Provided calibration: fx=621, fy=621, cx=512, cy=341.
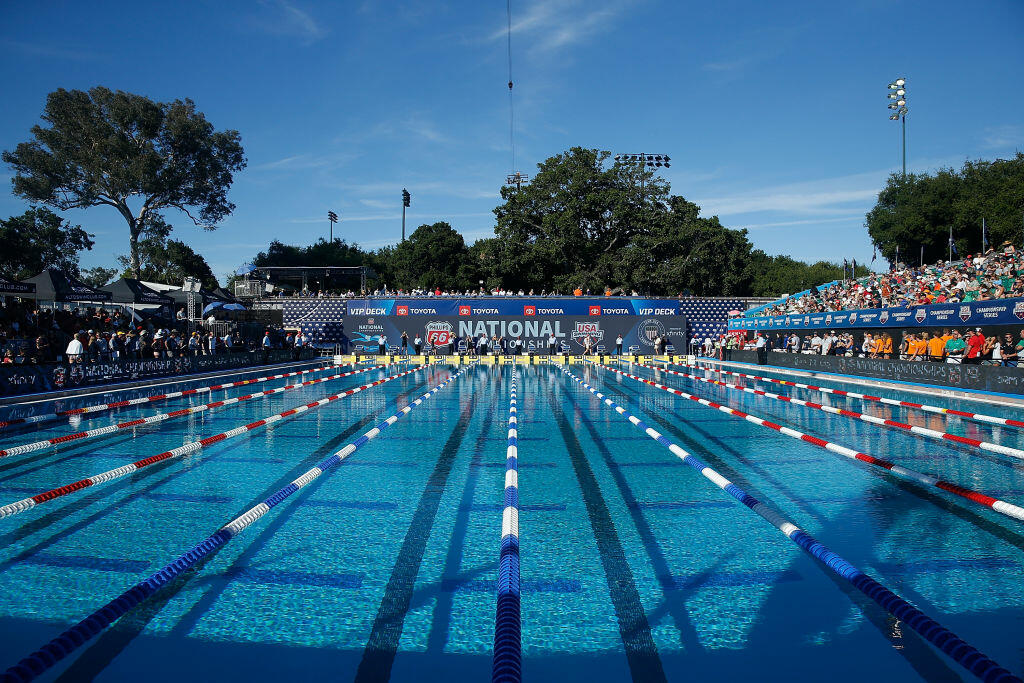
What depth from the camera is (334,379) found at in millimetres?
20797

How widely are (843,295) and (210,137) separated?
38.3 metres

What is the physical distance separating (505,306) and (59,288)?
2150cm

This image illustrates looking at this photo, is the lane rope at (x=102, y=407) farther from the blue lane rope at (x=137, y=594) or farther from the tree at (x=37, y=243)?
the tree at (x=37, y=243)

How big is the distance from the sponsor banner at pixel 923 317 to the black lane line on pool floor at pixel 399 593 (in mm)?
15226

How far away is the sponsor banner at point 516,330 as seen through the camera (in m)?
34.8

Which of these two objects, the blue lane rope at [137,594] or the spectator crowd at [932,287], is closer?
the blue lane rope at [137,594]

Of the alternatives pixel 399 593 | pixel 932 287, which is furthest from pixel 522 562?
pixel 932 287

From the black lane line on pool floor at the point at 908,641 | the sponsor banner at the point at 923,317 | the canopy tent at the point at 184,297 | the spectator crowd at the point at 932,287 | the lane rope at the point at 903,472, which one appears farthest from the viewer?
the canopy tent at the point at 184,297

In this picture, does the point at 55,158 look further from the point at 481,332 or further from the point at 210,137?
the point at 481,332

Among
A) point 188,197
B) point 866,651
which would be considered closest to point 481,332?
point 188,197

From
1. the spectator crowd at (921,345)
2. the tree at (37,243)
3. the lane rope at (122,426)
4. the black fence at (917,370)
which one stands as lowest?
the lane rope at (122,426)

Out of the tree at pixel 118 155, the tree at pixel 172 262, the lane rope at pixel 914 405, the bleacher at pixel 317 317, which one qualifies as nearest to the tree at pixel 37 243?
the tree at pixel 118 155

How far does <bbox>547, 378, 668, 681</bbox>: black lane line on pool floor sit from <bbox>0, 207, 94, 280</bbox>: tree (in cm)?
4336

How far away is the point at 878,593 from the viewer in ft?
11.6
